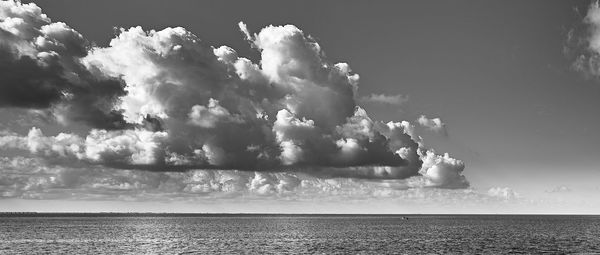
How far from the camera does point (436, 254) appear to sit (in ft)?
336

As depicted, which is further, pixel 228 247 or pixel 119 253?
pixel 228 247

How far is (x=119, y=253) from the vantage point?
339 feet

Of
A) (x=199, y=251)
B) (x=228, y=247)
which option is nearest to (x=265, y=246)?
(x=228, y=247)

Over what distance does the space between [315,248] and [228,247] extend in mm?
17766

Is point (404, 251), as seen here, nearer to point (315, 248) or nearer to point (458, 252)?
point (458, 252)

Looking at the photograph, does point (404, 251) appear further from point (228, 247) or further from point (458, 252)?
point (228, 247)

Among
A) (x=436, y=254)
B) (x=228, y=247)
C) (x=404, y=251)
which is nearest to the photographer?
(x=436, y=254)

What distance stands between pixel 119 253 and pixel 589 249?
88.0 meters

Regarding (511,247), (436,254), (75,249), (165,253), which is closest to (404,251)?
(436,254)

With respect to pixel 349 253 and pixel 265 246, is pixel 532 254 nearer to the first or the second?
pixel 349 253

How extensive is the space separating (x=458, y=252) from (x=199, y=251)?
4721 centimetres

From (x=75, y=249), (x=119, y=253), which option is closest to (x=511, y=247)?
(x=119, y=253)

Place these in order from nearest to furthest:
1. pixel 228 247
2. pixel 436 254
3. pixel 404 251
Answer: pixel 436 254 < pixel 404 251 < pixel 228 247

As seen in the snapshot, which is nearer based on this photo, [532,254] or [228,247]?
[532,254]
